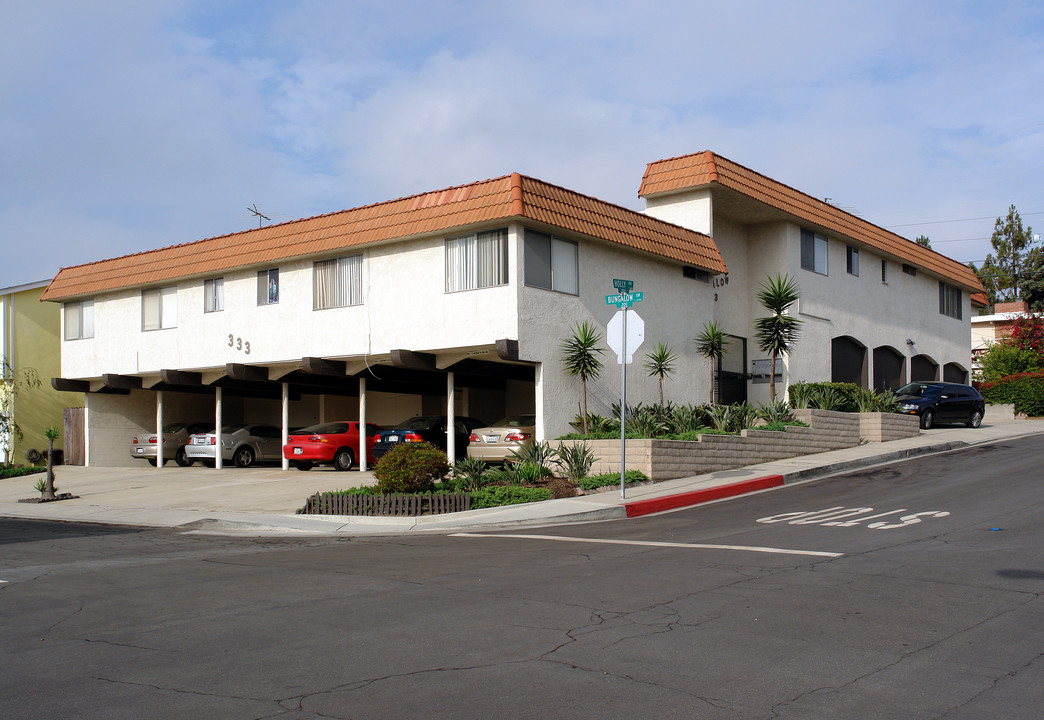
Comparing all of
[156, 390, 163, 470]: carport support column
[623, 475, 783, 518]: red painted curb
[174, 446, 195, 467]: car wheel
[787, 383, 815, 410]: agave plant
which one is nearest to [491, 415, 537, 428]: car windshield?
[623, 475, 783, 518]: red painted curb

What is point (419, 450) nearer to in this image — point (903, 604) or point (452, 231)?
point (452, 231)

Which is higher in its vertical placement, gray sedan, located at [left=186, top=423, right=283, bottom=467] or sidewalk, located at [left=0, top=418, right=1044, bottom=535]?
gray sedan, located at [left=186, top=423, right=283, bottom=467]

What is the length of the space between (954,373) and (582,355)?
2484 centimetres

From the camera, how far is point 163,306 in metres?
27.8

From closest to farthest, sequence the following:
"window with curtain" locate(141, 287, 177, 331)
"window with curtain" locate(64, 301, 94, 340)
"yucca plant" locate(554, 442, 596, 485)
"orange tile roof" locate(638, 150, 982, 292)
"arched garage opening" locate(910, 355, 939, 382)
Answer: "yucca plant" locate(554, 442, 596, 485) < "orange tile roof" locate(638, 150, 982, 292) < "window with curtain" locate(141, 287, 177, 331) < "window with curtain" locate(64, 301, 94, 340) < "arched garage opening" locate(910, 355, 939, 382)

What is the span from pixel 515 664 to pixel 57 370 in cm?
3264

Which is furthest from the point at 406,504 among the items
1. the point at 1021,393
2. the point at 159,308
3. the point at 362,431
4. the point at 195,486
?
the point at 1021,393

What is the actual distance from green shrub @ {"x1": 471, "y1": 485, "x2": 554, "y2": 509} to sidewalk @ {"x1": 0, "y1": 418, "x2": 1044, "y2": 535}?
0.40 meters

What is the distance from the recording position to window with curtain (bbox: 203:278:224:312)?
26.2 metres

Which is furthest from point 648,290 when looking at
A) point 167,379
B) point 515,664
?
point 515,664

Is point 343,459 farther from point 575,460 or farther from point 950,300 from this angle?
point 950,300

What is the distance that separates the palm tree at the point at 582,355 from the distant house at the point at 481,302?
278 mm

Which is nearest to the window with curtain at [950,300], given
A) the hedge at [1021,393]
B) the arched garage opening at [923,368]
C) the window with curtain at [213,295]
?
the arched garage opening at [923,368]

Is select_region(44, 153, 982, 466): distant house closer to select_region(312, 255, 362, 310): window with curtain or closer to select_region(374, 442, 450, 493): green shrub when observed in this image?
select_region(312, 255, 362, 310): window with curtain
